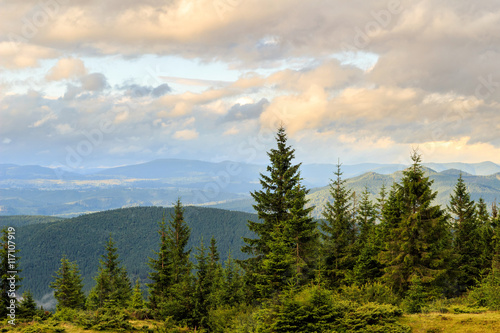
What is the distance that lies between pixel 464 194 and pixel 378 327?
1743 inches

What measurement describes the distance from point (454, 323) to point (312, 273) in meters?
13.2

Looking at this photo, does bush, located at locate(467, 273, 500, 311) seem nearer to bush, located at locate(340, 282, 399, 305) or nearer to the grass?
the grass

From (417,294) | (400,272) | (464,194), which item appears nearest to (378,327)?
(417,294)

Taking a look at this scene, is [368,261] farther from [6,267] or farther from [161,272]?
[6,267]

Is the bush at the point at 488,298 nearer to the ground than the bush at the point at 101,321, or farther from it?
farther from it

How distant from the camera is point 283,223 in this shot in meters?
27.5

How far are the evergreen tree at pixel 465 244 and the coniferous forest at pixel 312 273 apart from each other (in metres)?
0.17

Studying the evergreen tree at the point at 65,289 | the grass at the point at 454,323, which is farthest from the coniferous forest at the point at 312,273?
the evergreen tree at the point at 65,289

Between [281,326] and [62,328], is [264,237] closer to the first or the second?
[281,326]

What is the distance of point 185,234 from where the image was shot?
46312 millimetres

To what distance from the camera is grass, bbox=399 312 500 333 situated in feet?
51.6

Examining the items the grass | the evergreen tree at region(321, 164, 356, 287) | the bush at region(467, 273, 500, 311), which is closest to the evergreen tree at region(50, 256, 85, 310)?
the evergreen tree at region(321, 164, 356, 287)

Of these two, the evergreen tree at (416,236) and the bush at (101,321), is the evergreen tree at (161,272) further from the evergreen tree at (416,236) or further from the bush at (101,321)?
the evergreen tree at (416,236)

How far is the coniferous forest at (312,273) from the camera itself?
17.6m
